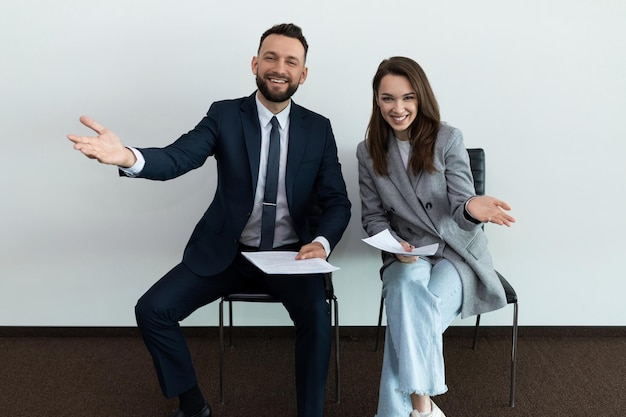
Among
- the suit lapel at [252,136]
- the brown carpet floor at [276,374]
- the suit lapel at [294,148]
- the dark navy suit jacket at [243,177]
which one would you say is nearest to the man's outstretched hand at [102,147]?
the dark navy suit jacket at [243,177]

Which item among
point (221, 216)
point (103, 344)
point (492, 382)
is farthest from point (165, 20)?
point (492, 382)

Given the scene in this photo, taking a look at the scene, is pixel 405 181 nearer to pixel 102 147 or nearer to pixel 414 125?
pixel 414 125

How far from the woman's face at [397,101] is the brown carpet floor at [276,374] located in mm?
1191

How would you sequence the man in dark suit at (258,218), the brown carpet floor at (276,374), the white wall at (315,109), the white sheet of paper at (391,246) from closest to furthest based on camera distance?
the white sheet of paper at (391,246) < the man in dark suit at (258,218) < the brown carpet floor at (276,374) < the white wall at (315,109)

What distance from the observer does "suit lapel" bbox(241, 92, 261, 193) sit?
2295 millimetres

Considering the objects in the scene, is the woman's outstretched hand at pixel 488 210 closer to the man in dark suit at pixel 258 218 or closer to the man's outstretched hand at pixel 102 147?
the man in dark suit at pixel 258 218

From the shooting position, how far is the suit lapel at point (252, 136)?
229 centimetres

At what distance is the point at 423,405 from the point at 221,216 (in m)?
1.08

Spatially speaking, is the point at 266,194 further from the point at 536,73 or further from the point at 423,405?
the point at 536,73

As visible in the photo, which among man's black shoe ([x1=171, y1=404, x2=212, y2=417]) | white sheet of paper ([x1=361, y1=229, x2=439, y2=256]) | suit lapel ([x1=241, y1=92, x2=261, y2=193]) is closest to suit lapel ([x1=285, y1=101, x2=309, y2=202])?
suit lapel ([x1=241, y1=92, x2=261, y2=193])

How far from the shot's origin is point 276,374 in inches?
105

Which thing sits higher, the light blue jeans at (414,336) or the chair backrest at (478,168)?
the chair backrest at (478,168)

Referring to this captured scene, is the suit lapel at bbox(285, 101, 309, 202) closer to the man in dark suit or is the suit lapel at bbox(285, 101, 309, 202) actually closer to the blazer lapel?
the man in dark suit

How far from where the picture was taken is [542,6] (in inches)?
105
